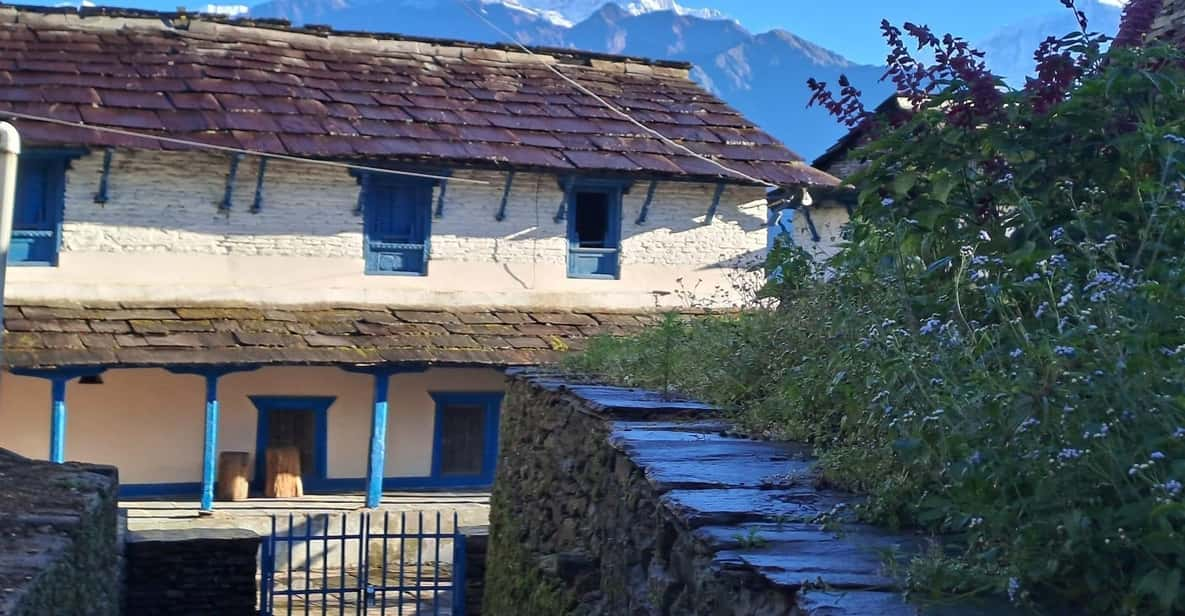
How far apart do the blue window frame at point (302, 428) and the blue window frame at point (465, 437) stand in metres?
1.56

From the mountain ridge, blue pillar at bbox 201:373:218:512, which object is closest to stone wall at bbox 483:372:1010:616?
blue pillar at bbox 201:373:218:512

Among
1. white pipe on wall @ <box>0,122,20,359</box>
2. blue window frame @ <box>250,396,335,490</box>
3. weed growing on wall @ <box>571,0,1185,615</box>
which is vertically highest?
white pipe on wall @ <box>0,122,20,359</box>

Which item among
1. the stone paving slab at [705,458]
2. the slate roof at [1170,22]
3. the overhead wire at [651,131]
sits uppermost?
the overhead wire at [651,131]

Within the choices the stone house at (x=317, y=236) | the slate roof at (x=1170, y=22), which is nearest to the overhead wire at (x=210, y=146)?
the stone house at (x=317, y=236)

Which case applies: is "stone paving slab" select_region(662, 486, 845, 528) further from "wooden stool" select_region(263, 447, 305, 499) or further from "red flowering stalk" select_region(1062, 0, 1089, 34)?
"wooden stool" select_region(263, 447, 305, 499)

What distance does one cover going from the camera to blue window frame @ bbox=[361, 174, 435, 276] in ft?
54.4

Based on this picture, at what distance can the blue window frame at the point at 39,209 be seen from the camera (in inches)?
597

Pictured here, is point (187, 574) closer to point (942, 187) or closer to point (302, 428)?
point (302, 428)

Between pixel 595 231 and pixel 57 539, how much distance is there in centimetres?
1217

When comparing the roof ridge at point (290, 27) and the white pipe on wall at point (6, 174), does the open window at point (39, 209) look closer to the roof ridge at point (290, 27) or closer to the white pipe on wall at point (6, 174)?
the roof ridge at point (290, 27)

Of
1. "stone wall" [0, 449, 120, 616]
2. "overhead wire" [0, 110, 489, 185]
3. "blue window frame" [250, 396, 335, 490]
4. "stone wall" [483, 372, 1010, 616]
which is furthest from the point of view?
"blue window frame" [250, 396, 335, 490]

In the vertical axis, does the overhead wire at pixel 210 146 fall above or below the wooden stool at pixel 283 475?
above

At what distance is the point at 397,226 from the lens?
16750mm

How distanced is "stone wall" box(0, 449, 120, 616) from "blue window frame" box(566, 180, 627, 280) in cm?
897
